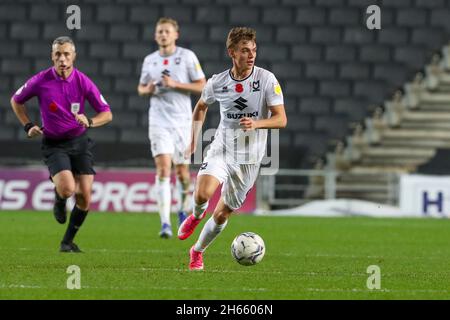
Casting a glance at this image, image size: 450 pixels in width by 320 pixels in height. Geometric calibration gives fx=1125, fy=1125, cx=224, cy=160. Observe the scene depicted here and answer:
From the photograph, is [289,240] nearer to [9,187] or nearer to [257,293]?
[257,293]

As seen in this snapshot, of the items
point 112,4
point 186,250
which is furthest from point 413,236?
point 112,4

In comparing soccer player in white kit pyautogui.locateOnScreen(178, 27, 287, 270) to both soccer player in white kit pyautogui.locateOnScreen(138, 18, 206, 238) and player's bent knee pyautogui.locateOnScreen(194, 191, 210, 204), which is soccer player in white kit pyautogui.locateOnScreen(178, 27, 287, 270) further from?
soccer player in white kit pyautogui.locateOnScreen(138, 18, 206, 238)

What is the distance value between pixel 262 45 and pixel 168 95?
430 inches

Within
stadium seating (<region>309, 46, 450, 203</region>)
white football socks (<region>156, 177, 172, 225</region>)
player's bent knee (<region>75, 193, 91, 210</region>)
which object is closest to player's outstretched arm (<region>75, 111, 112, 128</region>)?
player's bent knee (<region>75, 193, 91, 210</region>)

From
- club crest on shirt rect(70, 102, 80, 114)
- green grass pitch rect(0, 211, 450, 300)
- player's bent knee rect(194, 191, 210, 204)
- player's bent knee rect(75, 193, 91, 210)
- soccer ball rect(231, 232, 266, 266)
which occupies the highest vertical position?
club crest on shirt rect(70, 102, 80, 114)

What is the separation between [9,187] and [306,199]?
5286 mm

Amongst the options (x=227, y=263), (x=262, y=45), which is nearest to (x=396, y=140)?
(x=262, y=45)

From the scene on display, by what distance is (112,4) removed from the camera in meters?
24.0

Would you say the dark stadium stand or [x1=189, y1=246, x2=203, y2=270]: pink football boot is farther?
the dark stadium stand

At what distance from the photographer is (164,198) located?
12234 mm

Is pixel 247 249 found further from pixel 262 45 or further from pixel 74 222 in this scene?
pixel 262 45

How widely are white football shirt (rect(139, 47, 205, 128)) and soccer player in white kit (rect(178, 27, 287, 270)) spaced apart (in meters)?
4.07

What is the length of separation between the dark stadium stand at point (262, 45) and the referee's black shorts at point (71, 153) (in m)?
12.3

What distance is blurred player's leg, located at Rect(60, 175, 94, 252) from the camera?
9883mm
